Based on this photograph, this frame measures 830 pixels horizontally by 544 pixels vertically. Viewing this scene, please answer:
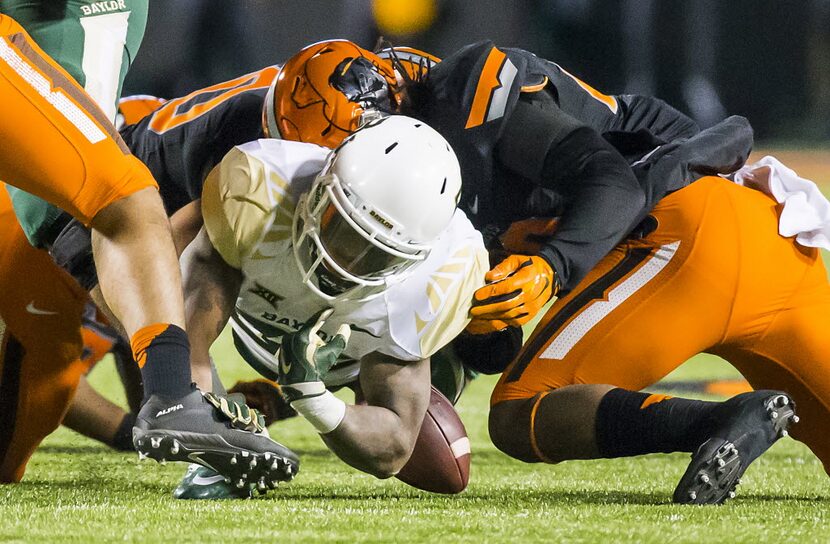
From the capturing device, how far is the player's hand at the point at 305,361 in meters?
2.48

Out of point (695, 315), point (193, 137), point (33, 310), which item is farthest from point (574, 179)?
point (33, 310)

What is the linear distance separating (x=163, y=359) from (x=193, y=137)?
1.13 metres

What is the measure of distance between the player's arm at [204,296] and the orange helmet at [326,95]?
442 millimetres

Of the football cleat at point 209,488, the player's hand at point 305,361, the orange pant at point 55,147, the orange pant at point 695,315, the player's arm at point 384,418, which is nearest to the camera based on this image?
the orange pant at point 55,147

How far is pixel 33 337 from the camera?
3.11 m

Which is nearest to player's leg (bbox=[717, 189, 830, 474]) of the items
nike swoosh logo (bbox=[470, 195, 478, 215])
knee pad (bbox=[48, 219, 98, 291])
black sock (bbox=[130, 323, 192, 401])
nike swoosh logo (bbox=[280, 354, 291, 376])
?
nike swoosh logo (bbox=[470, 195, 478, 215])

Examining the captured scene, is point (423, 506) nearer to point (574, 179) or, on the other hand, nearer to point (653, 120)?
point (574, 179)

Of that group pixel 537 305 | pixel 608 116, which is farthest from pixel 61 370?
pixel 608 116

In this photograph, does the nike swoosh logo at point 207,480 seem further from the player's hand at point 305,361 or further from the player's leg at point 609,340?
the player's leg at point 609,340

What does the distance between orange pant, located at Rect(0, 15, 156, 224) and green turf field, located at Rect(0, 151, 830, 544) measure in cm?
59

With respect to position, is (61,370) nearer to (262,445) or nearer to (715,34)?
(262,445)

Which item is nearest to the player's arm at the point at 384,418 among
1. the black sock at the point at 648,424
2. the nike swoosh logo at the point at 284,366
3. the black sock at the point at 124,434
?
the nike swoosh logo at the point at 284,366

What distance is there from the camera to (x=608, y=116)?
3.30 metres

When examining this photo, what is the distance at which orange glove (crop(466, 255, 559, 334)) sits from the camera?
265 cm
